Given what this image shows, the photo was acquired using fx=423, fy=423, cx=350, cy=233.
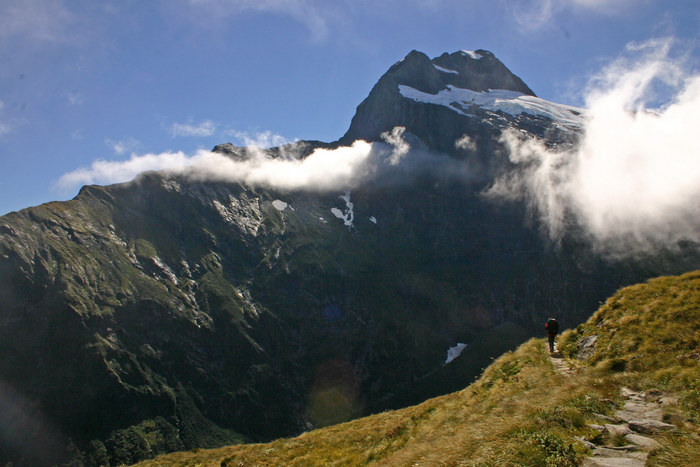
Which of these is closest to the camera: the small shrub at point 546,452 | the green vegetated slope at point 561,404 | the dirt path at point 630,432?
the dirt path at point 630,432

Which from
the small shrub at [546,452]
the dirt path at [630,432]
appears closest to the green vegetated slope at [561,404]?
the small shrub at [546,452]

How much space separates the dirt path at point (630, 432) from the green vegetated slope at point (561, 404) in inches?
10.8

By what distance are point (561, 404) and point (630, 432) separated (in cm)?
385

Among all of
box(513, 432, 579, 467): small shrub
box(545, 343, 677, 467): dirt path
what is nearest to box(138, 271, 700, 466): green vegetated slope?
box(513, 432, 579, 467): small shrub

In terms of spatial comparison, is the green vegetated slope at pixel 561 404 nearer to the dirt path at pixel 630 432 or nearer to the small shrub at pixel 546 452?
the small shrub at pixel 546 452

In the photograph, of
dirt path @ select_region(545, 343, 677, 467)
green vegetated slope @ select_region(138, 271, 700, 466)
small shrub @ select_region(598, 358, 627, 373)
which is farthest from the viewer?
small shrub @ select_region(598, 358, 627, 373)

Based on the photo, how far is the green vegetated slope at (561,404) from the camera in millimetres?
12398

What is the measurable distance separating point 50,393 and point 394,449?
218474mm

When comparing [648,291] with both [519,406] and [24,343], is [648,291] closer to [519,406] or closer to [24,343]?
[519,406]

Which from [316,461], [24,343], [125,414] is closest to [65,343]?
[24,343]

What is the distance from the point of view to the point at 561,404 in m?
15.9

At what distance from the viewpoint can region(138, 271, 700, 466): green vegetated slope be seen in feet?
40.7

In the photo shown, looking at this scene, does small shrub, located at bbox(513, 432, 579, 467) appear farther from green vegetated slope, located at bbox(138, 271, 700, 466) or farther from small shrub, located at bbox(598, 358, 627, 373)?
small shrub, located at bbox(598, 358, 627, 373)

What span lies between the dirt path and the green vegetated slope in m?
0.27
